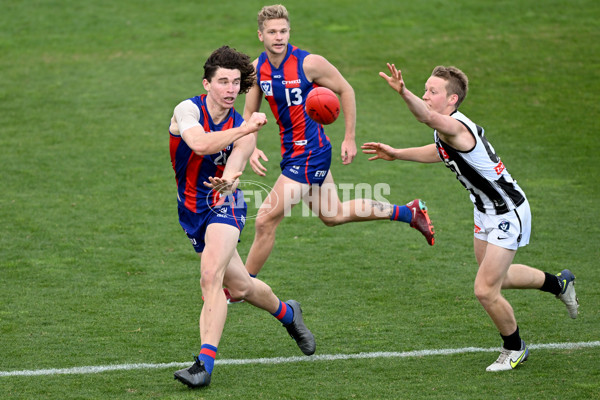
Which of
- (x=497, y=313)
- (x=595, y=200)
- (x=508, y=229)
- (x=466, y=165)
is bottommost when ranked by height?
(x=595, y=200)

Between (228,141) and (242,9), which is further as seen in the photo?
(242,9)

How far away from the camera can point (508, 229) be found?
5.66m

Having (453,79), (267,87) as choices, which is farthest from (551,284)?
(267,87)

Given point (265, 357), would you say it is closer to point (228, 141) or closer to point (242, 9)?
point (228, 141)

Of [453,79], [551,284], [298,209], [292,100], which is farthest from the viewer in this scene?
[298,209]

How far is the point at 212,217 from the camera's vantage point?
19.0 feet

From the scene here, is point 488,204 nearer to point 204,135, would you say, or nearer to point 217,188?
point 217,188

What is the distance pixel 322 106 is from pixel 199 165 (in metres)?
1.50

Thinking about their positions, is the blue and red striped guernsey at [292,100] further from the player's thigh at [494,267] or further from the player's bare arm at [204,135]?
the player's thigh at [494,267]

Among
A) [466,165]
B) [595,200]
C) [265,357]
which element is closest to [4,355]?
[265,357]

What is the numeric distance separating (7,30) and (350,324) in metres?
15.6

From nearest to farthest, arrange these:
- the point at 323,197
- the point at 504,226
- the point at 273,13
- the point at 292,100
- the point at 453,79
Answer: the point at 504,226 < the point at 453,79 < the point at 273,13 < the point at 292,100 < the point at 323,197

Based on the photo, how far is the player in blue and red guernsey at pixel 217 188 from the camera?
542 centimetres

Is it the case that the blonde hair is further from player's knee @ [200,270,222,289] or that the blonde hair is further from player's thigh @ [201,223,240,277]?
player's knee @ [200,270,222,289]
